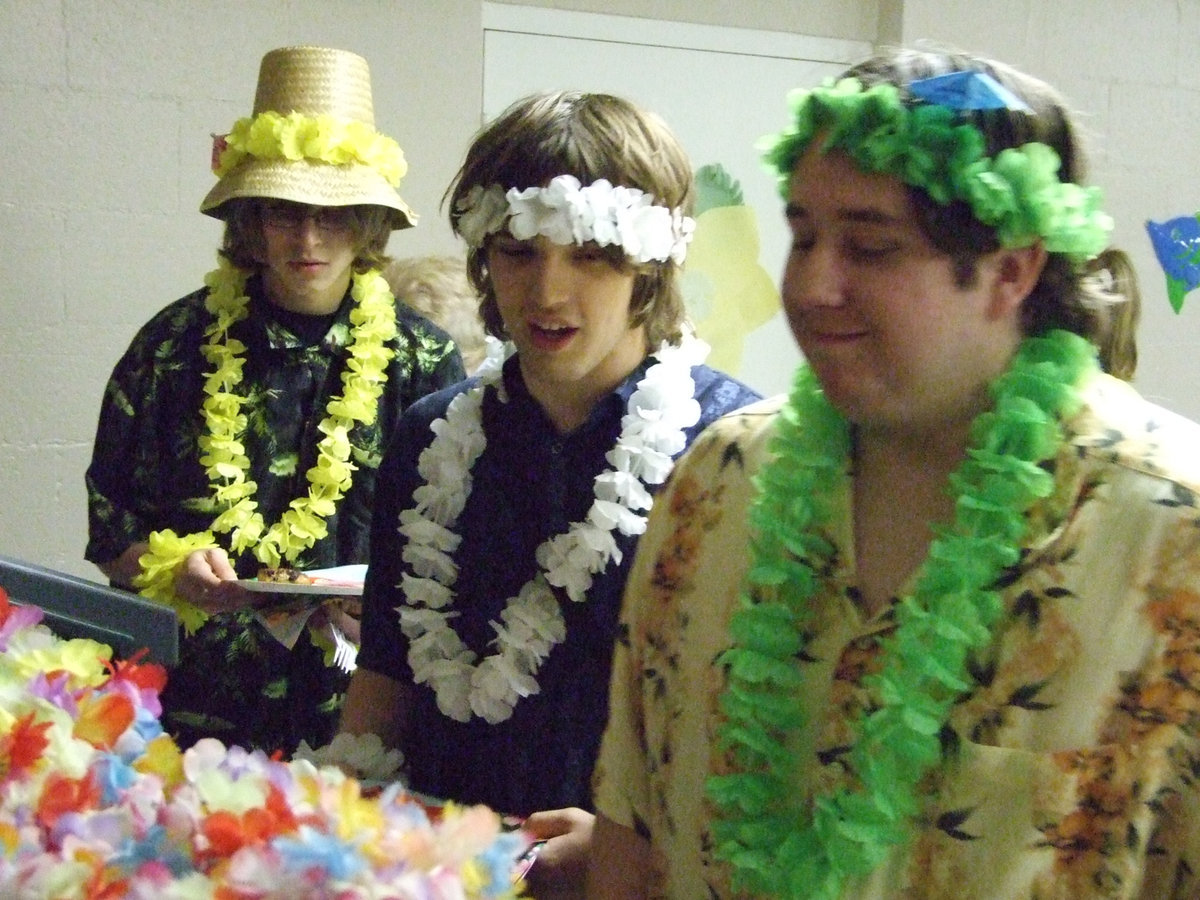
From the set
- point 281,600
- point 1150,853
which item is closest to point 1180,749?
point 1150,853

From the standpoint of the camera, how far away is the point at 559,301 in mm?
1425

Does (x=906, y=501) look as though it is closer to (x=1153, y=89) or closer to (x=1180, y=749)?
(x=1180, y=749)

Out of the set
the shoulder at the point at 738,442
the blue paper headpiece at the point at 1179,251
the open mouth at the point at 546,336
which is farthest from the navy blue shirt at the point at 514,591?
the blue paper headpiece at the point at 1179,251

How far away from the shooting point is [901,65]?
1028 mm

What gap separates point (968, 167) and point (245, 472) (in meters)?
1.48

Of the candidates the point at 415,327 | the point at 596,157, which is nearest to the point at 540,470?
the point at 596,157

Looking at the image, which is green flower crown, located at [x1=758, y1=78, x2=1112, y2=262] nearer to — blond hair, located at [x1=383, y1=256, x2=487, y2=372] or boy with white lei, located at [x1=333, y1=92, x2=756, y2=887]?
boy with white lei, located at [x1=333, y1=92, x2=756, y2=887]

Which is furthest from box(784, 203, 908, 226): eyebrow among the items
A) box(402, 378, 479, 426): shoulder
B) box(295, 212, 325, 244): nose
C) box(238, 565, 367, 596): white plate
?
box(295, 212, 325, 244): nose

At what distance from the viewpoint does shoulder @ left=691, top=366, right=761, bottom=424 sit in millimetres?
1552

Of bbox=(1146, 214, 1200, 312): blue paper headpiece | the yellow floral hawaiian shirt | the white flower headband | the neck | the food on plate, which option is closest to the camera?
the yellow floral hawaiian shirt

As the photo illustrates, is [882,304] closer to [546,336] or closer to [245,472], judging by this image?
[546,336]

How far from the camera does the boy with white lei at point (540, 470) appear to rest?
1425 mm

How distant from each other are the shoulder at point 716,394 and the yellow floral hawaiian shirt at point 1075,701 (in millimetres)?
466

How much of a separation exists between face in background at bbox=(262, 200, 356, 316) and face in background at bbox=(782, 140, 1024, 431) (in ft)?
4.27
